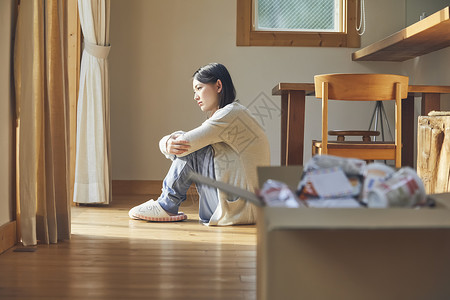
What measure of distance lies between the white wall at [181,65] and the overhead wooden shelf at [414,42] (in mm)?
257

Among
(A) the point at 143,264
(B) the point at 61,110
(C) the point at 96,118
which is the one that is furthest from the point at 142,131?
(A) the point at 143,264

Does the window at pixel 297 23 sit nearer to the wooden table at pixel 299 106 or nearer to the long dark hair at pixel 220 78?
the wooden table at pixel 299 106

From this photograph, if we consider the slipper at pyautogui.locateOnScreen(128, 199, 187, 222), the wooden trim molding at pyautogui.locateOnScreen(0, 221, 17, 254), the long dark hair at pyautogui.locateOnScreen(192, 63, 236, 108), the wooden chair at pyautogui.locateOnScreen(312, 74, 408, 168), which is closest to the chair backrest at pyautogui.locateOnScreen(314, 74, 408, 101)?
the wooden chair at pyautogui.locateOnScreen(312, 74, 408, 168)

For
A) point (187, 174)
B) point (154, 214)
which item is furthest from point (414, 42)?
point (154, 214)

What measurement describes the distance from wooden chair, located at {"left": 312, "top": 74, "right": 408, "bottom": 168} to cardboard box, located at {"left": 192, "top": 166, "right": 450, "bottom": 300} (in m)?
1.99

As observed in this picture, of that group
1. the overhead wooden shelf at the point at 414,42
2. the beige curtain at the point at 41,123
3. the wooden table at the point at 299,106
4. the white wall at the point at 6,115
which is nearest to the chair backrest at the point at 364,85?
the wooden table at the point at 299,106

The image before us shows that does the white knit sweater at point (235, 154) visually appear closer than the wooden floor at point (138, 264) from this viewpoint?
No

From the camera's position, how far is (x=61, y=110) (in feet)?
8.01

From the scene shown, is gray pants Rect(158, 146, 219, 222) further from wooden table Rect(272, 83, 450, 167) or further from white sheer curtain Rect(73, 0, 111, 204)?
white sheer curtain Rect(73, 0, 111, 204)

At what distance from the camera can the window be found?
431cm

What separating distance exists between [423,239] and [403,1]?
3.87 meters

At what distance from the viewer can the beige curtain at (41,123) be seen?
223 centimetres

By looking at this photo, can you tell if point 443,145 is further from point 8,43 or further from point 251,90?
point 251,90

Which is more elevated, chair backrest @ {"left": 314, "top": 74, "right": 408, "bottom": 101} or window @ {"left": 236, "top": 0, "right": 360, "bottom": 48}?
window @ {"left": 236, "top": 0, "right": 360, "bottom": 48}
